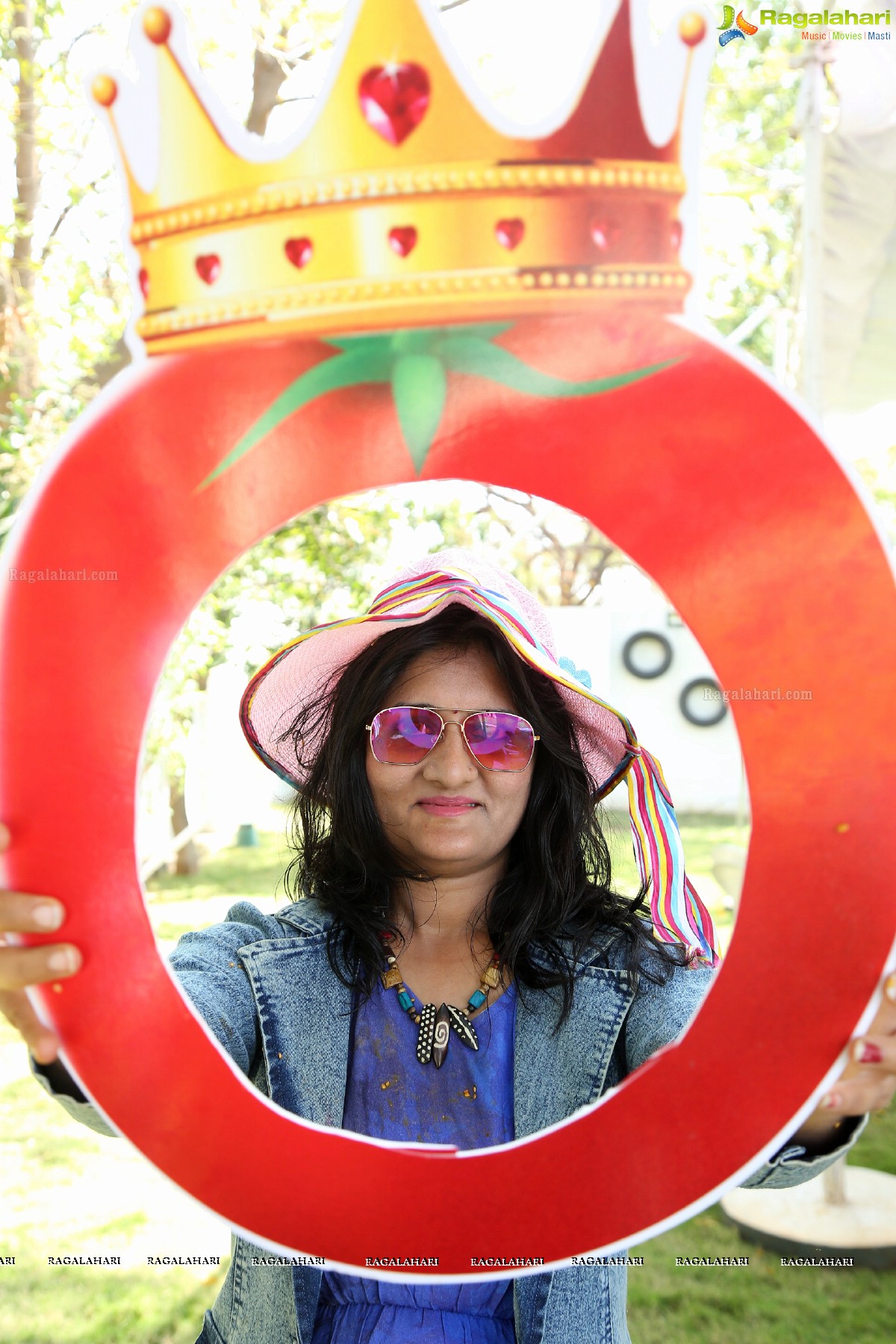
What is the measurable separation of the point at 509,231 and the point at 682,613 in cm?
36

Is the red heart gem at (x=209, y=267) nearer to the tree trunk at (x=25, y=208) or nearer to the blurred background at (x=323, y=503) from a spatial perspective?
the blurred background at (x=323, y=503)

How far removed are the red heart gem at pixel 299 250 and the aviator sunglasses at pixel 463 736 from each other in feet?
1.72

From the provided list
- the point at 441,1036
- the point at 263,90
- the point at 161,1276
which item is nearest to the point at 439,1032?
the point at 441,1036

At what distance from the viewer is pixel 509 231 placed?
3.03 feet

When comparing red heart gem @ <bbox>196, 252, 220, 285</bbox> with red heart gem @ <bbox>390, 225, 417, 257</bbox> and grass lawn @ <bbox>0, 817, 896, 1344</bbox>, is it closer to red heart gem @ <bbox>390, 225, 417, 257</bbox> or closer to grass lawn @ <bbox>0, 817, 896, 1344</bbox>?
red heart gem @ <bbox>390, 225, 417, 257</bbox>

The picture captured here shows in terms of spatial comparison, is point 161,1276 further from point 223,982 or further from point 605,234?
point 605,234

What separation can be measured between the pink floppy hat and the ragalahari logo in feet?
2.09

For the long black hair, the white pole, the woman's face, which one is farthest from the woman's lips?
the white pole

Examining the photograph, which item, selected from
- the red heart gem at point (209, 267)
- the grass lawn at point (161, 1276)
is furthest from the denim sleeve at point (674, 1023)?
the grass lawn at point (161, 1276)

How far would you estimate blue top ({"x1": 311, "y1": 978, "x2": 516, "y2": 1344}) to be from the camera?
1194mm

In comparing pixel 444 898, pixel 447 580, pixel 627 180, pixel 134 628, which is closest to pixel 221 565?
pixel 134 628

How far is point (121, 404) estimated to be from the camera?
39.3 inches

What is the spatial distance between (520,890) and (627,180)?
33.9 inches

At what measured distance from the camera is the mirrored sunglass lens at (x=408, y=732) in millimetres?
1283
